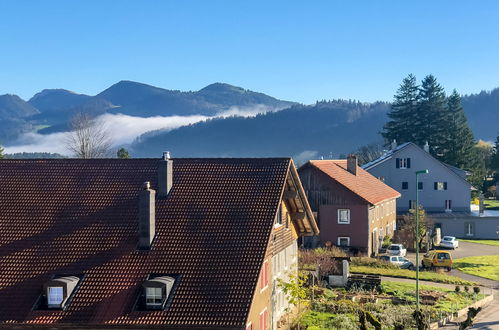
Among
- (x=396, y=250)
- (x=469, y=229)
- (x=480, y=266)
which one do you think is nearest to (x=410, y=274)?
(x=396, y=250)

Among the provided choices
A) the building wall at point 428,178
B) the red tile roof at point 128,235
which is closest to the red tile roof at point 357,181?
the building wall at point 428,178

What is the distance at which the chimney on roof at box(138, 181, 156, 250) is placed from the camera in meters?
25.5

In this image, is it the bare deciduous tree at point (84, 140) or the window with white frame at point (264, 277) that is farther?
the bare deciduous tree at point (84, 140)

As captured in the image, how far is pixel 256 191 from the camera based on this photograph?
2755cm

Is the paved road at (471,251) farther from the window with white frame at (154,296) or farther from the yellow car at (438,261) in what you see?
the window with white frame at (154,296)

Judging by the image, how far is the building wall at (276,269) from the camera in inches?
1003

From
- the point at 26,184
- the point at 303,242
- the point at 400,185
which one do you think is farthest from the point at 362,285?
the point at 400,185

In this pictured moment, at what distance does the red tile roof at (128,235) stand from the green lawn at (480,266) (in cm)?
2806

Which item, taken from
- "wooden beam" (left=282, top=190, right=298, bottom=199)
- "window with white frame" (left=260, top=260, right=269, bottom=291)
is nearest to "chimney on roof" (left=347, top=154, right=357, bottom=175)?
"wooden beam" (left=282, top=190, right=298, bottom=199)

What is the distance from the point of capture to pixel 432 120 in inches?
4277

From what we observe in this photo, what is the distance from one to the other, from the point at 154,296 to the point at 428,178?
61765mm

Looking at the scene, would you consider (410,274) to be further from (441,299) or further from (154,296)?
(154,296)

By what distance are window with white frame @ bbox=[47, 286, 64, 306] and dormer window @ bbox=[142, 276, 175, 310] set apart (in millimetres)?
3072

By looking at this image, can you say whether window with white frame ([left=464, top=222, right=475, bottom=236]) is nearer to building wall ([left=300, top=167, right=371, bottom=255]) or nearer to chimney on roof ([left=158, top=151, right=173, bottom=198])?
building wall ([left=300, top=167, right=371, bottom=255])
